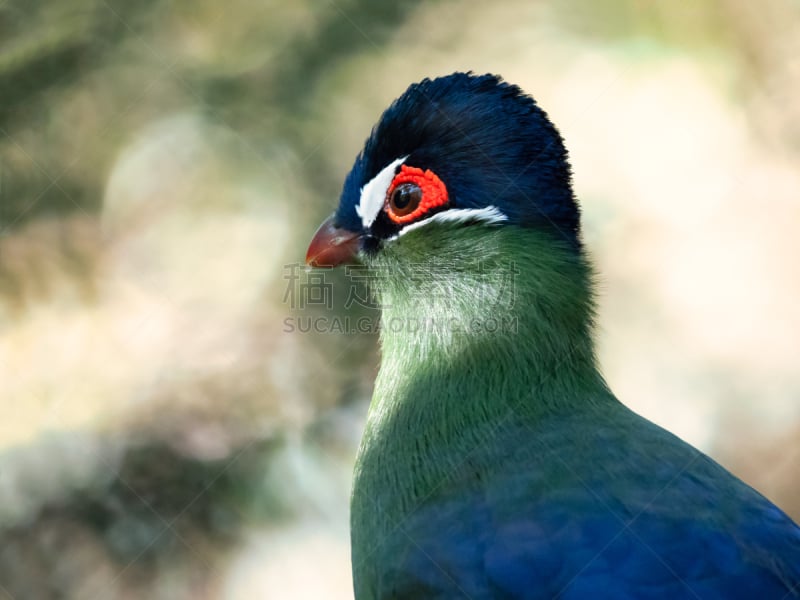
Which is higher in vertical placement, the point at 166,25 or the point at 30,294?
the point at 166,25

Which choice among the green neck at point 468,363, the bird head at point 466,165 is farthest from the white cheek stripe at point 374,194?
the green neck at point 468,363

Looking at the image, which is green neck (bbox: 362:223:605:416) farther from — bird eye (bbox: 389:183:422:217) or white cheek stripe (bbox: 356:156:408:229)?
white cheek stripe (bbox: 356:156:408:229)

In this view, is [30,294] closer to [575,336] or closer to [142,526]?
[142,526]

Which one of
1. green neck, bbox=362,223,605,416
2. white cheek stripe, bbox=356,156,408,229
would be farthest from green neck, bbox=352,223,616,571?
white cheek stripe, bbox=356,156,408,229

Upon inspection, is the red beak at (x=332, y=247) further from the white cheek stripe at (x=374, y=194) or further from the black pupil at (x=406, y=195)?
the black pupil at (x=406, y=195)

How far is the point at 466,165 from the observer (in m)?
2.59

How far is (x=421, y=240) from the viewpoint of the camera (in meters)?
2.71

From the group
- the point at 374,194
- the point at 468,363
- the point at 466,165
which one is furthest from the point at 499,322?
the point at 374,194

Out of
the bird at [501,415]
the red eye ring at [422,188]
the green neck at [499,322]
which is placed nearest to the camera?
the bird at [501,415]

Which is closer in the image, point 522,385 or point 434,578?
point 434,578

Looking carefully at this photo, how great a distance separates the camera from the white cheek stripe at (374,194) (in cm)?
273

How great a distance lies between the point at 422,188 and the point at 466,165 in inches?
5.8

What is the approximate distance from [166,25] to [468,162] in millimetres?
2319

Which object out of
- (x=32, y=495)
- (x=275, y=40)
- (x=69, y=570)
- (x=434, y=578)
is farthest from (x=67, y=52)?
(x=434, y=578)
